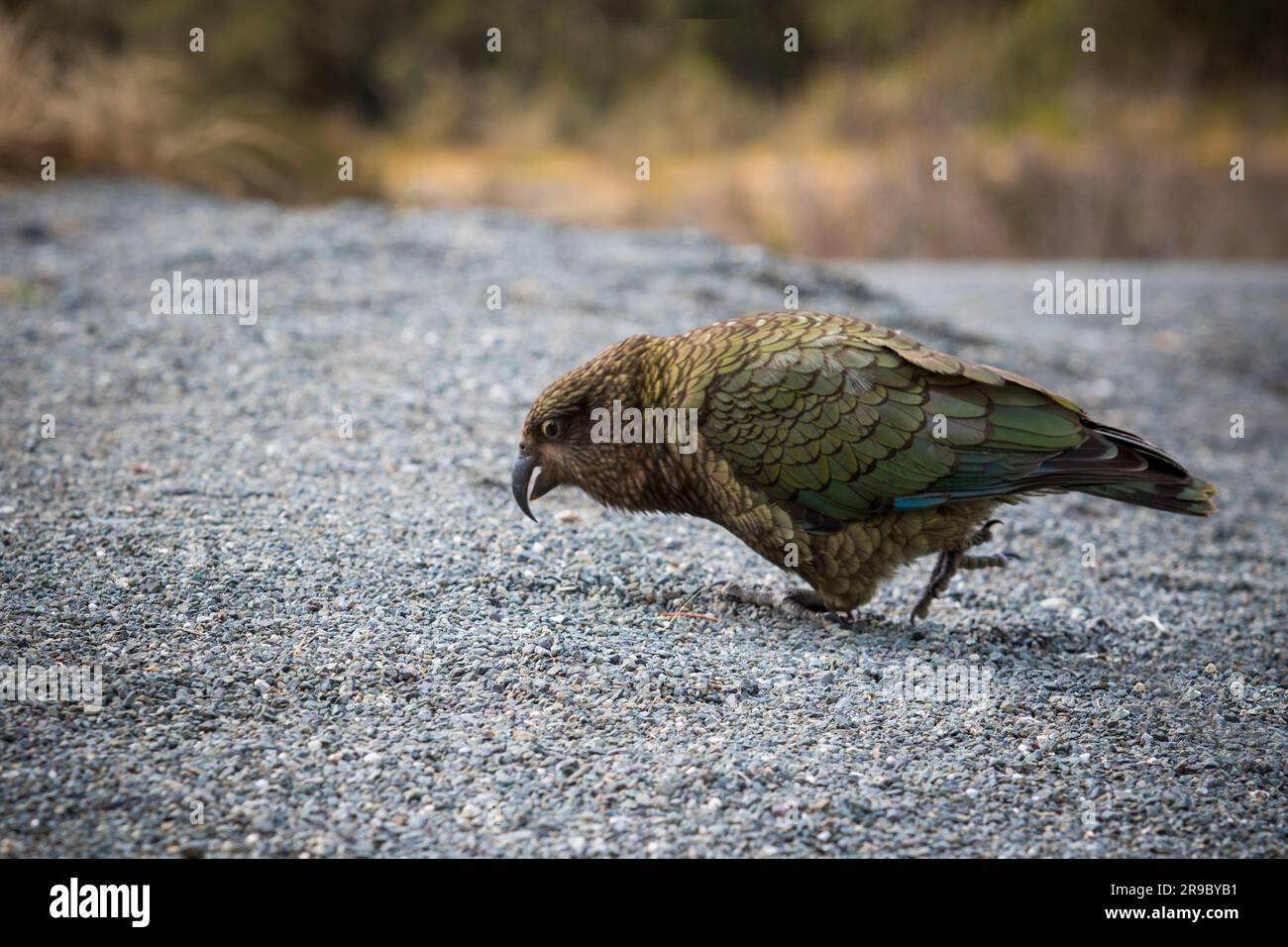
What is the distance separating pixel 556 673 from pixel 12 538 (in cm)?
221

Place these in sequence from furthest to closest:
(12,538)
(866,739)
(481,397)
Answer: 1. (481,397)
2. (12,538)
3. (866,739)

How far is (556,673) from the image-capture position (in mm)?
3713

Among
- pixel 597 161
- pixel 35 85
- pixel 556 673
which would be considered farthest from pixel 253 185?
pixel 556 673

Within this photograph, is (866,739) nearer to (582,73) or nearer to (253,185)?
(253,185)
